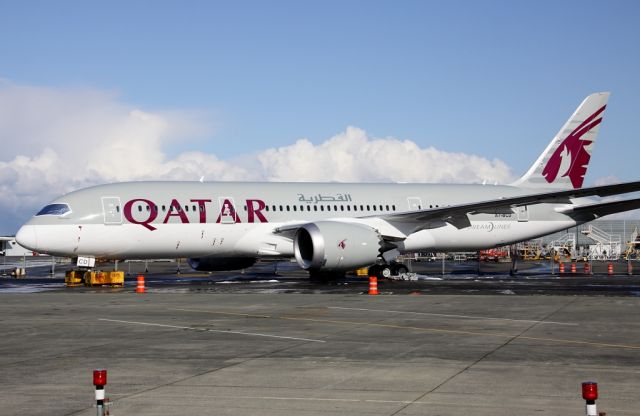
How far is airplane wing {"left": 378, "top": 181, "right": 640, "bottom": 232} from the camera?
33562 millimetres

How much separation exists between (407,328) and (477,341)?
2.43 meters

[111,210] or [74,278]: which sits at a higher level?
[111,210]

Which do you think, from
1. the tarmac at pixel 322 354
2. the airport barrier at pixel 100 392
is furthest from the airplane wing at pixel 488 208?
the airport barrier at pixel 100 392

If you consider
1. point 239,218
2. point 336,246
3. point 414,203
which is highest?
point 414,203

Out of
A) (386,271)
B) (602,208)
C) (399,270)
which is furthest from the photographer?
(602,208)

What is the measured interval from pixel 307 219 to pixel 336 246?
486cm

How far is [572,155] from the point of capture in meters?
43.4

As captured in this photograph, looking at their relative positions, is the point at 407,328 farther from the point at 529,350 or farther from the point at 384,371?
the point at 384,371

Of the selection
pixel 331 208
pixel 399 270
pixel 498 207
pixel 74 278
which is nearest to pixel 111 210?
pixel 74 278

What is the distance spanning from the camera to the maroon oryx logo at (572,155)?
142 feet

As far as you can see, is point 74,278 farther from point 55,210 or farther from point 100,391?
point 100,391

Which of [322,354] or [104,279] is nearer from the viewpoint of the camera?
[322,354]

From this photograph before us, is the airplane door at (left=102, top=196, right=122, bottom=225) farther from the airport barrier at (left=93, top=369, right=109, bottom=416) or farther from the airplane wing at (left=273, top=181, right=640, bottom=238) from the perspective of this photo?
the airport barrier at (left=93, top=369, right=109, bottom=416)

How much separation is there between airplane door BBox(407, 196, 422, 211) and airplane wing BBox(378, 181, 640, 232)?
97.9 inches
